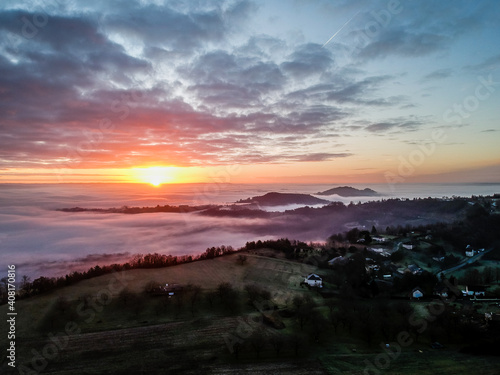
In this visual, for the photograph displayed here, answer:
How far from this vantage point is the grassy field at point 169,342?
33.3 metres

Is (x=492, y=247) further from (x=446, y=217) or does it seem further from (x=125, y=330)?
(x=125, y=330)

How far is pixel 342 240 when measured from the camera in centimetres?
10631

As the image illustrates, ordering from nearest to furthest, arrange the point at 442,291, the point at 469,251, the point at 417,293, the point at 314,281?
the point at 417,293 < the point at 442,291 < the point at 314,281 < the point at 469,251

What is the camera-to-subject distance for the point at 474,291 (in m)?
57.5

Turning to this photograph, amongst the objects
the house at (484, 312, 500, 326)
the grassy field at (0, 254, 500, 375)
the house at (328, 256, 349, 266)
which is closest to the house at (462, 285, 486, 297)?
the house at (484, 312, 500, 326)

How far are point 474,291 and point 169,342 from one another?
180ft

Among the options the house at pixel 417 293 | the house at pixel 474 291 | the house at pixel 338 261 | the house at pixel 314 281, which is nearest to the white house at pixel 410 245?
the house at pixel 338 261

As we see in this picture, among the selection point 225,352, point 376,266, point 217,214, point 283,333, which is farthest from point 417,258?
point 217,214

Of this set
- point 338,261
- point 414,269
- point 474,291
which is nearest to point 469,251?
point 414,269

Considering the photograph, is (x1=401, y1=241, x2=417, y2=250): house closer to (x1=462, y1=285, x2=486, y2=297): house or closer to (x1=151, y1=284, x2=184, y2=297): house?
(x1=462, y1=285, x2=486, y2=297): house
